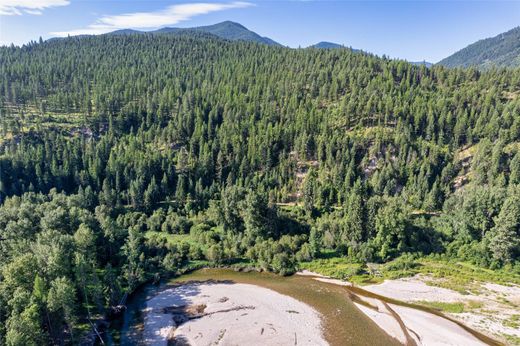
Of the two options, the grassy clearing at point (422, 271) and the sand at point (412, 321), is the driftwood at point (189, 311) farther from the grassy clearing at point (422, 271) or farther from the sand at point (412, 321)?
the sand at point (412, 321)

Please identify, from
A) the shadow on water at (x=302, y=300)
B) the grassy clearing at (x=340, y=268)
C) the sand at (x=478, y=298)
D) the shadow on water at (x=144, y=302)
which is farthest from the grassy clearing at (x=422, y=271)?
the shadow on water at (x=144, y=302)

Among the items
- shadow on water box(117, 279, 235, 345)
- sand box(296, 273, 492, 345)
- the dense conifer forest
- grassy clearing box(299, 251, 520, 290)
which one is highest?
the dense conifer forest

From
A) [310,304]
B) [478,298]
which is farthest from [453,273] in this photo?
[310,304]

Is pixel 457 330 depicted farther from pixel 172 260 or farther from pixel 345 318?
pixel 172 260

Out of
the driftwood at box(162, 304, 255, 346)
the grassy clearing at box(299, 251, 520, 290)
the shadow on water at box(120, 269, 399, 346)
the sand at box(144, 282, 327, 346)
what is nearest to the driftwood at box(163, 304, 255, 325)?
the driftwood at box(162, 304, 255, 346)

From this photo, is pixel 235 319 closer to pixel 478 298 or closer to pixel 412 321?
pixel 412 321

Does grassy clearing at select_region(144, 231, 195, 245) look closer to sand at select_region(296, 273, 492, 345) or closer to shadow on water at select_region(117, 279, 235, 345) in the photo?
shadow on water at select_region(117, 279, 235, 345)
